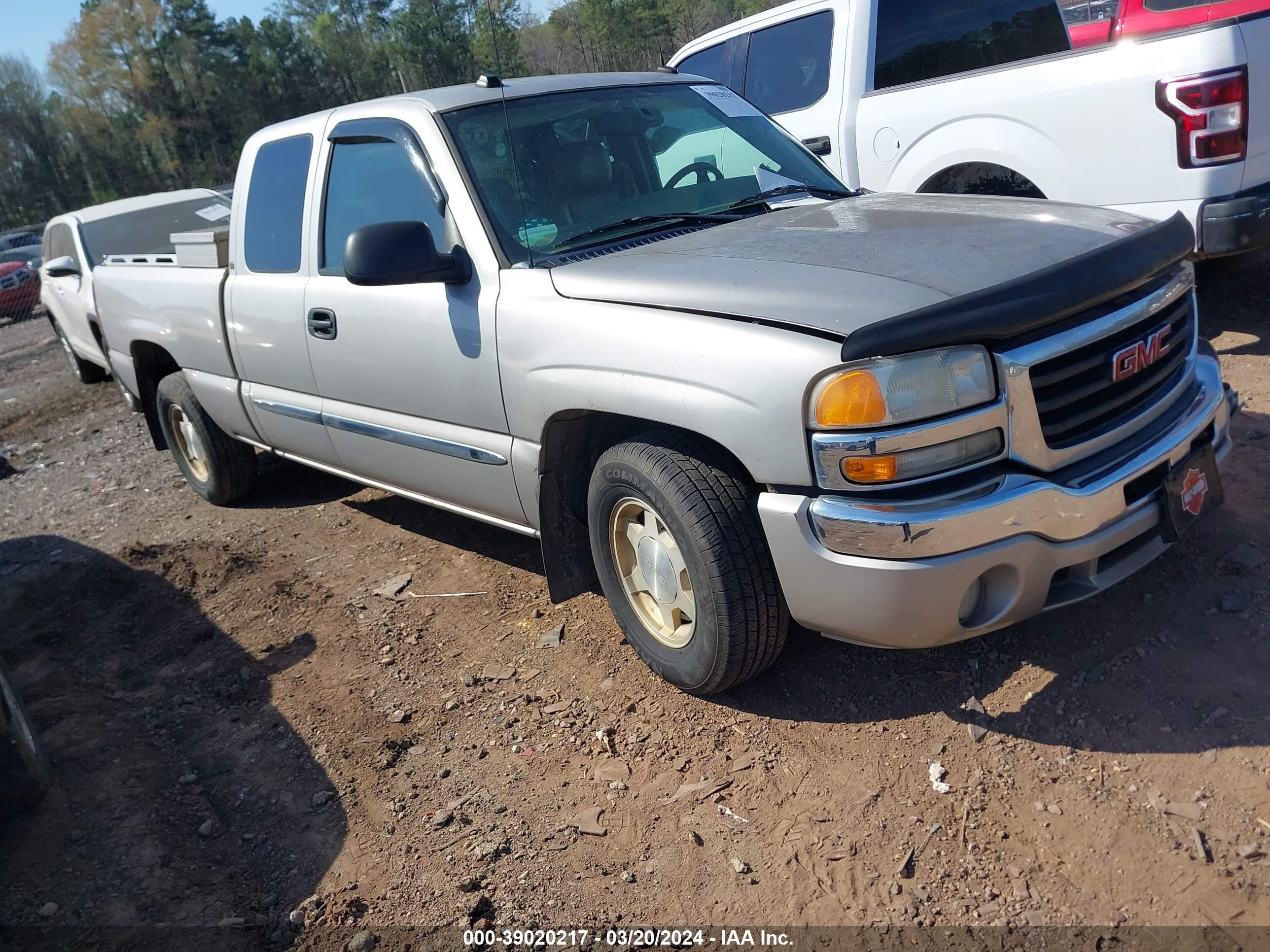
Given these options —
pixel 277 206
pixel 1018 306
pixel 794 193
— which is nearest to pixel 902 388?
pixel 1018 306

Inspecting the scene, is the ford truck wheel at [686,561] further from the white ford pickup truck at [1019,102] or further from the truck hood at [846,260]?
the white ford pickup truck at [1019,102]

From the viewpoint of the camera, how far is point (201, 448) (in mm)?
5625

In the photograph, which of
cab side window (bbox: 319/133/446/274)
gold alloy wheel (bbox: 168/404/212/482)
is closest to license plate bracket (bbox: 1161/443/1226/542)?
cab side window (bbox: 319/133/446/274)

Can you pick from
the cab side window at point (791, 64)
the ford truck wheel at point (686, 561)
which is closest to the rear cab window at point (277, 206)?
the ford truck wheel at point (686, 561)

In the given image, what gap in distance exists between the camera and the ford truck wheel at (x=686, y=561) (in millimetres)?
2682

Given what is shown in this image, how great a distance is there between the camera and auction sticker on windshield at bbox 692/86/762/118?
4062 millimetres

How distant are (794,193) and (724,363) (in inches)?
57.3

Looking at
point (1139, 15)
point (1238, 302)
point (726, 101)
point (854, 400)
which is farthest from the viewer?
point (1139, 15)

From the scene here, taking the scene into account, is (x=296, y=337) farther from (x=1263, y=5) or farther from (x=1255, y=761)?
(x=1263, y=5)

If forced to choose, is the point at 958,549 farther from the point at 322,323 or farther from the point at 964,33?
the point at 964,33

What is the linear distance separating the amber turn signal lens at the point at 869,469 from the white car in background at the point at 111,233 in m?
7.20

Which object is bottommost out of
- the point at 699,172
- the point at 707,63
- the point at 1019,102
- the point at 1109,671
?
the point at 1109,671

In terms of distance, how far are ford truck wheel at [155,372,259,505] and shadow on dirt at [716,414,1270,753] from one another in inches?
142

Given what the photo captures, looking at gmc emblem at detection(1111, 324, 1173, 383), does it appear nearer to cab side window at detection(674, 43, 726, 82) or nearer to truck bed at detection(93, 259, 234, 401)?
truck bed at detection(93, 259, 234, 401)
